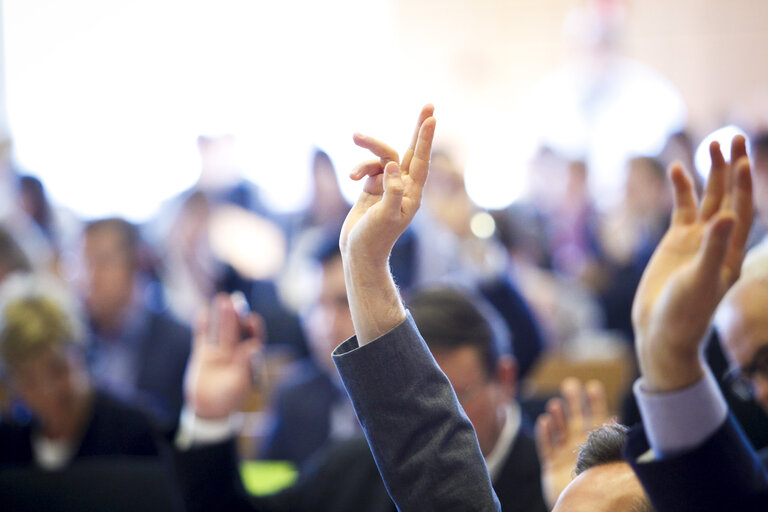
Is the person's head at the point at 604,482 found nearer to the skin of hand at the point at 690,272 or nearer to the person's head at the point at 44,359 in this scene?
the skin of hand at the point at 690,272

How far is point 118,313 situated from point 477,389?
6.57 ft

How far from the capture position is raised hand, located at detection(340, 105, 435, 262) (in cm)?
95

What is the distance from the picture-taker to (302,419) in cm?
296

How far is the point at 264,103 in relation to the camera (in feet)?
26.2

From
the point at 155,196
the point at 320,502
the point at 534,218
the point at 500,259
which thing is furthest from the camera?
the point at 155,196

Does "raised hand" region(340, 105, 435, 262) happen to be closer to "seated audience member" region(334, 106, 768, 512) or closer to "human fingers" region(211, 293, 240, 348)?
"seated audience member" region(334, 106, 768, 512)

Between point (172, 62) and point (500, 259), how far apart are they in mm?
4594

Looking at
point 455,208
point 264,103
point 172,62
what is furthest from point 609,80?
point 455,208

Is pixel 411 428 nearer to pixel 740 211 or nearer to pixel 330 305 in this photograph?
pixel 740 211

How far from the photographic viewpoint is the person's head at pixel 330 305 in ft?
8.46

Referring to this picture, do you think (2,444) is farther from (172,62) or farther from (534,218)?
(172,62)

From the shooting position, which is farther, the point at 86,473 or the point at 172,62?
the point at 172,62

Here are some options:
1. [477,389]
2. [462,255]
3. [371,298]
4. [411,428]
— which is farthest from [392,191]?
[462,255]

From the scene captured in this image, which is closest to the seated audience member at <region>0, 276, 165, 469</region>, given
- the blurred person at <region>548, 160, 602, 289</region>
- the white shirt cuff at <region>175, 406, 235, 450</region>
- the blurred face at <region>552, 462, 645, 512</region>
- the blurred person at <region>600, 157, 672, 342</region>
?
the white shirt cuff at <region>175, 406, 235, 450</region>
